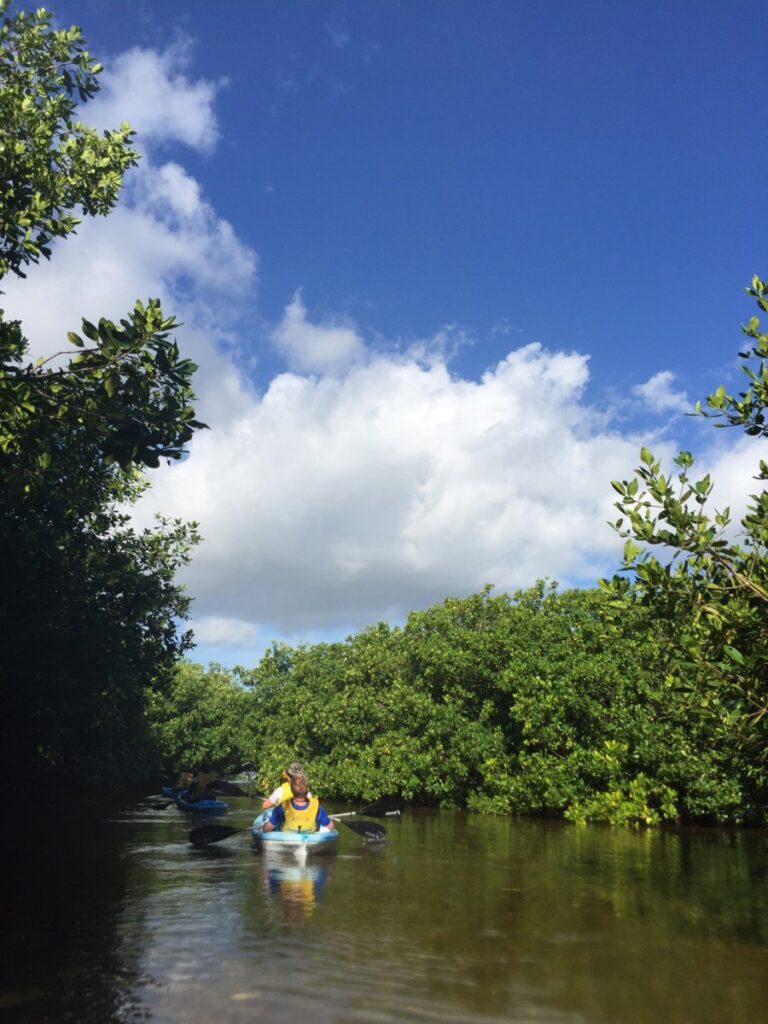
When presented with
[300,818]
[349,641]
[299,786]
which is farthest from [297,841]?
[349,641]

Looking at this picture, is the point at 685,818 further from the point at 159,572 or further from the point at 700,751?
the point at 159,572

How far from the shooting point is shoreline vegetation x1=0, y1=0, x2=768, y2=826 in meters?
8.40

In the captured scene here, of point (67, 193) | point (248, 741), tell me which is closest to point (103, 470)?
point (67, 193)

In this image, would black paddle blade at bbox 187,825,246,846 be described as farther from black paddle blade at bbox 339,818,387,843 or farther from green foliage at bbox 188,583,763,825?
green foliage at bbox 188,583,763,825

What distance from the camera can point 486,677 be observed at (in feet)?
102

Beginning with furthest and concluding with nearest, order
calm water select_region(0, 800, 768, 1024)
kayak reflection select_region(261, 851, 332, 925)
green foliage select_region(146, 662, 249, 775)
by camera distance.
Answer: green foliage select_region(146, 662, 249, 775)
kayak reflection select_region(261, 851, 332, 925)
calm water select_region(0, 800, 768, 1024)

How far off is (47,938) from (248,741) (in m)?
38.7

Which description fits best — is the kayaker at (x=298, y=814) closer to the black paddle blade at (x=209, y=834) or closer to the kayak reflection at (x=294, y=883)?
the kayak reflection at (x=294, y=883)

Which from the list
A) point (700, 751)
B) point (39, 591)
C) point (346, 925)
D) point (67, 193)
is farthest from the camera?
point (700, 751)

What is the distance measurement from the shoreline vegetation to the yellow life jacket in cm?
779

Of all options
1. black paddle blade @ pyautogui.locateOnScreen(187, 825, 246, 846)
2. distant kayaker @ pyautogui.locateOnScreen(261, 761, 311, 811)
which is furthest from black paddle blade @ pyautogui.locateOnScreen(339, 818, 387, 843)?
black paddle blade @ pyautogui.locateOnScreen(187, 825, 246, 846)

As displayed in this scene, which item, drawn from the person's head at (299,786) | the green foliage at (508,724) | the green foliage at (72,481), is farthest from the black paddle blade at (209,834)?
the green foliage at (508,724)

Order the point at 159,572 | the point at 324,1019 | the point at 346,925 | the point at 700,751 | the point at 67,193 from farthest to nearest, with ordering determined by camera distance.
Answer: the point at 159,572 < the point at 700,751 < the point at 67,193 < the point at 346,925 < the point at 324,1019

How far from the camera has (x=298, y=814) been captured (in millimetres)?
16281
